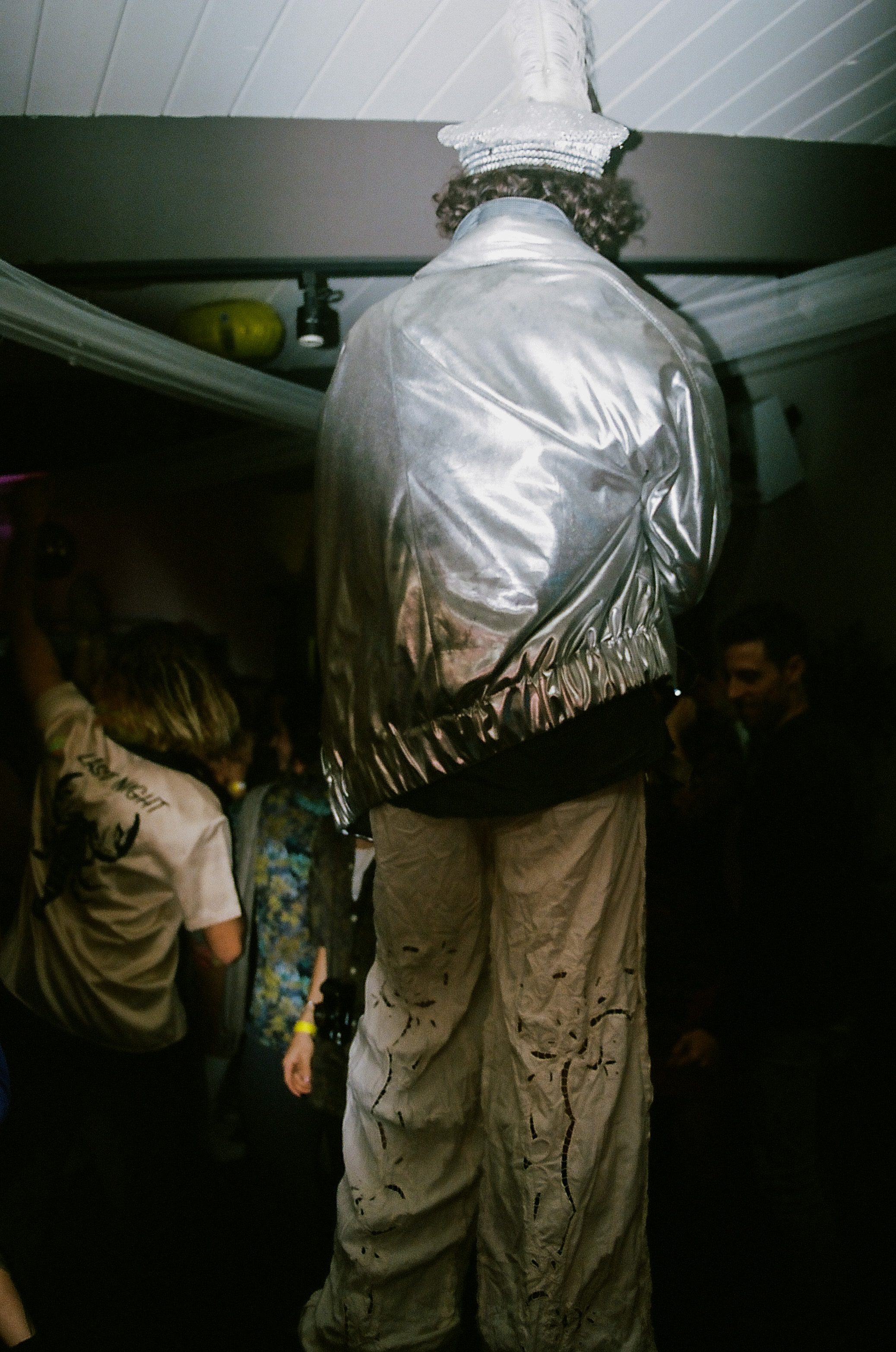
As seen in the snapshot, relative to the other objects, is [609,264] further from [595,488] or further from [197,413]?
[197,413]

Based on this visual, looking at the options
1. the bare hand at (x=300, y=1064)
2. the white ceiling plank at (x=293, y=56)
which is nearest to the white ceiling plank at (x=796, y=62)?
the white ceiling plank at (x=293, y=56)

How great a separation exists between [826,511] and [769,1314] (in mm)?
2175

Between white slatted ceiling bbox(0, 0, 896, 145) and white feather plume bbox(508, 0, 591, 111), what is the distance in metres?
0.08

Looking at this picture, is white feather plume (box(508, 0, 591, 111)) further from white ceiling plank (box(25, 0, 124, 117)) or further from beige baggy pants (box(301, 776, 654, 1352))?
beige baggy pants (box(301, 776, 654, 1352))

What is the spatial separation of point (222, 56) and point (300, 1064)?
1749 mm

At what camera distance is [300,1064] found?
5.06ft

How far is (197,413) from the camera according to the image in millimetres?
2812

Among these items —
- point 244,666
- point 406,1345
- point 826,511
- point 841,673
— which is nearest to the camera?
point 406,1345

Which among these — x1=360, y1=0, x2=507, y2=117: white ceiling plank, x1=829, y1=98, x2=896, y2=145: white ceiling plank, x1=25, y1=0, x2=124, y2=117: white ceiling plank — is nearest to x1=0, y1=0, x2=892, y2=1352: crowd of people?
x1=360, y1=0, x2=507, y2=117: white ceiling plank

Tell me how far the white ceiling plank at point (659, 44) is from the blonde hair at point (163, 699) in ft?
4.33

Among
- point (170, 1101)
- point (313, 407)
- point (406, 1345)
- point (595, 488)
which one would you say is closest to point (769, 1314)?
point (406, 1345)

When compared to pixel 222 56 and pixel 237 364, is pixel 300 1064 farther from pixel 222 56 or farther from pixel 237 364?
pixel 222 56

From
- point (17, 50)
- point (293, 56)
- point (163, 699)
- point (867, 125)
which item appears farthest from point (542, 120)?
point (163, 699)

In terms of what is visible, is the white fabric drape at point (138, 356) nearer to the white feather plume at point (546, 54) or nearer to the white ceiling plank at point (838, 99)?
the white feather plume at point (546, 54)
